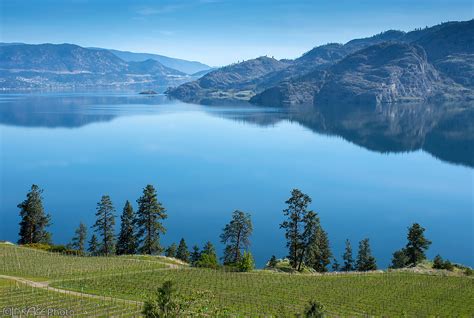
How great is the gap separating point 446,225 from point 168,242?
69.7 m

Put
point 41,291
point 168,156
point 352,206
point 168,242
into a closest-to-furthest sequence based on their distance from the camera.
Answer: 1. point 41,291
2. point 168,242
3. point 352,206
4. point 168,156

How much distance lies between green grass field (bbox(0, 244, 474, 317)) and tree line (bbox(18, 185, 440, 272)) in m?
10.2

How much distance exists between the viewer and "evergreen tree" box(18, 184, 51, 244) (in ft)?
295

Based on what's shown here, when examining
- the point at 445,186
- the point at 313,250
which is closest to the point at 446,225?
the point at 445,186

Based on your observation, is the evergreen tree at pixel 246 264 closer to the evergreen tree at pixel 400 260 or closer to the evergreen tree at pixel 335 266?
the evergreen tree at pixel 335 266

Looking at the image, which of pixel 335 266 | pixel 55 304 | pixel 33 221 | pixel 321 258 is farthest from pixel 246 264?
pixel 33 221

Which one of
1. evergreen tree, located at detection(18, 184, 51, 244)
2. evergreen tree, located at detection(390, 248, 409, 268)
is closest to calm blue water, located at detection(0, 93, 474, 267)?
evergreen tree, located at detection(390, 248, 409, 268)

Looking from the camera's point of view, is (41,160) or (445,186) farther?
(41,160)

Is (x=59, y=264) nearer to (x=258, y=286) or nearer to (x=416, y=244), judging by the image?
(x=258, y=286)

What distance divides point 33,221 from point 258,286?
180 feet

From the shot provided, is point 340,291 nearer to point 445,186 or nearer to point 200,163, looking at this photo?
point 445,186

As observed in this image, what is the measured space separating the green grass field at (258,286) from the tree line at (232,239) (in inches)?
403

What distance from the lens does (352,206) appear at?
409ft

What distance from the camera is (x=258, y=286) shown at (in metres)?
58.5
